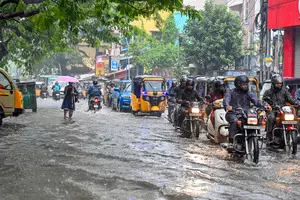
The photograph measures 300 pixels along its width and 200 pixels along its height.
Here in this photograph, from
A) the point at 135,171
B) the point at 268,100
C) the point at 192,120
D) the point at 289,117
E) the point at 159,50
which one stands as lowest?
the point at 135,171

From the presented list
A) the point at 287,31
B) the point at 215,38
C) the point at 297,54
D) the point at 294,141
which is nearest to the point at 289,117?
the point at 294,141

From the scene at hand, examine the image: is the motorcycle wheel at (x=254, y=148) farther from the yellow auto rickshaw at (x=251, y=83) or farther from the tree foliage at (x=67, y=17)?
the yellow auto rickshaw at (x=251, y=83)

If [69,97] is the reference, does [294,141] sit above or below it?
below

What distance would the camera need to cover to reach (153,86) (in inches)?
968

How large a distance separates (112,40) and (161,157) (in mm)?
13897

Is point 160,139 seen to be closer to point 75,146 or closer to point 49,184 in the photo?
point 75,146

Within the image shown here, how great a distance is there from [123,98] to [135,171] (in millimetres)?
20276

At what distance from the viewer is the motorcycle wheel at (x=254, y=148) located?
878 centimetres

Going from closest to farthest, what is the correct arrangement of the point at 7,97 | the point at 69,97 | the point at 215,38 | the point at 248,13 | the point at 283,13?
the point at 7,97, the point at 69,97, the point at 283,13, the point at 215,38, the point at 248,13

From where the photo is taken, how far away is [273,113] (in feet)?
35.7

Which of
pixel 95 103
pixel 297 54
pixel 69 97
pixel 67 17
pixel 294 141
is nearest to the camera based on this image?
pixel 294 141

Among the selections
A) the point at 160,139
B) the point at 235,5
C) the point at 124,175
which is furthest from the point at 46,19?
the point at 235,5

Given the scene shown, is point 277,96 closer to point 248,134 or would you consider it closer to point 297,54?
point 248,134

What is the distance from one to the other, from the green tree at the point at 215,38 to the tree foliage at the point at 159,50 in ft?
37.8
